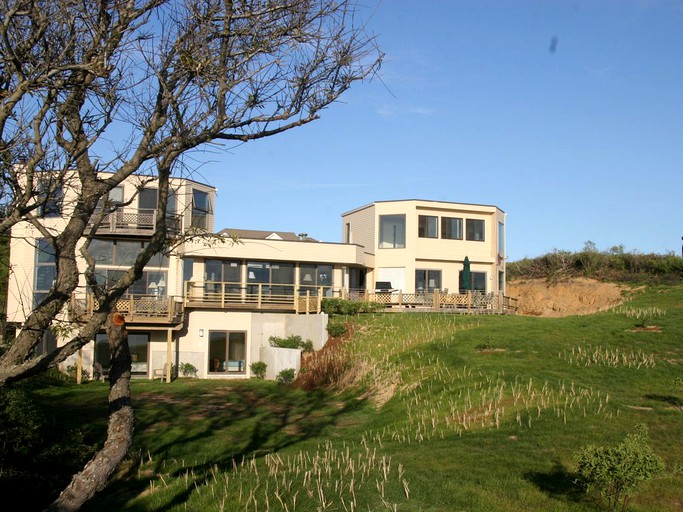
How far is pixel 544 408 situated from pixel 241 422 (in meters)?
8.41

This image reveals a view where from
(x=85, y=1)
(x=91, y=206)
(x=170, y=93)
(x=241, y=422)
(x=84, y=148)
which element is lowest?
(x=241, y=422)

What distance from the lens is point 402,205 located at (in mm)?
38438

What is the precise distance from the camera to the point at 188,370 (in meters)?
28.7

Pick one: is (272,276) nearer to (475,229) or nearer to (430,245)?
(430,245)

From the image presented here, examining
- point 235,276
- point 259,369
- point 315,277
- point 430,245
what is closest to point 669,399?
point 259,369

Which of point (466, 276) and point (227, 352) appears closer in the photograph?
point (227, 352)

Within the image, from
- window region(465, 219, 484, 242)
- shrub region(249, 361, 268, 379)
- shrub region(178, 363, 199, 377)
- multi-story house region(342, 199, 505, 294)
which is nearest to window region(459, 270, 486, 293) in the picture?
multi-story house region(342, 199, 505, 294)

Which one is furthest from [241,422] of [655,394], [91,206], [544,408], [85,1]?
[85,1]

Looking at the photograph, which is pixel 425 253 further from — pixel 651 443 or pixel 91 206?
pixel 91 206

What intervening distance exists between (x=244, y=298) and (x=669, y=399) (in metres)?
19.8

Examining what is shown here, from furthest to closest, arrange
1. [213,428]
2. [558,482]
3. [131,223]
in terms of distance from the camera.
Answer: [131,223] → [213,428] → [558,482]

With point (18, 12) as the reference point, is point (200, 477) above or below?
below

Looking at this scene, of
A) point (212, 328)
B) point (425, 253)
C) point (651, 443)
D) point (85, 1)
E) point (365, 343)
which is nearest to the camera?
point (85, 1)

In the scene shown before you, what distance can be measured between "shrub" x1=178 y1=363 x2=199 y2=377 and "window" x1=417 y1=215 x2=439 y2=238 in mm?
15411
